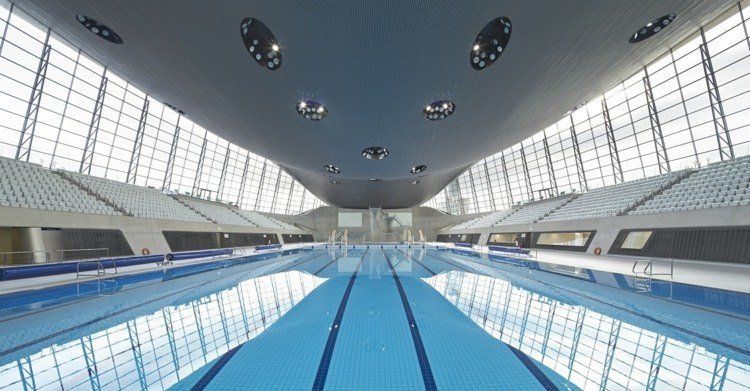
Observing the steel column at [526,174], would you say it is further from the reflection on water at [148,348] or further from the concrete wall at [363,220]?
the reflection on water at [148,348]

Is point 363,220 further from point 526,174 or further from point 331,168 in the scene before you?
point 526,174

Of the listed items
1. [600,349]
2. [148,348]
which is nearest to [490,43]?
[600,349]

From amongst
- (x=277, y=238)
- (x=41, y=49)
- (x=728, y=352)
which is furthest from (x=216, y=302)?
(x=277, y=238)

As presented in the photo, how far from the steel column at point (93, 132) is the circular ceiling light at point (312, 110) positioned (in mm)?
13592

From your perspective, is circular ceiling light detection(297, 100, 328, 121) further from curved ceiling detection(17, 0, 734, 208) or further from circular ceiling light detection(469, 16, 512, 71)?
circular ceiling light detection(469, 16, 512, 71)

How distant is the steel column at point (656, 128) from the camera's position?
55.4 feet

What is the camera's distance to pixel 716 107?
560 inches

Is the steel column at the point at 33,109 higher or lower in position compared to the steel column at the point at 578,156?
lower

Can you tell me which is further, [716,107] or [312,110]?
[716,107]

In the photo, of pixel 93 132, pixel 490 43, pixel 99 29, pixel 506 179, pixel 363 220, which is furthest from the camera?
pixel 363 220

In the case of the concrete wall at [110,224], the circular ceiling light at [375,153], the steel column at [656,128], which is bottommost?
the concrete wall at [110,224]

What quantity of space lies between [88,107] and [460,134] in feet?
66.0

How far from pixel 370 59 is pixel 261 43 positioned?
9.44 ft

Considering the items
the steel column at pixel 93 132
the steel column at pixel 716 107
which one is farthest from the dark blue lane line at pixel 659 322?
the steel column at pixel 93 132
